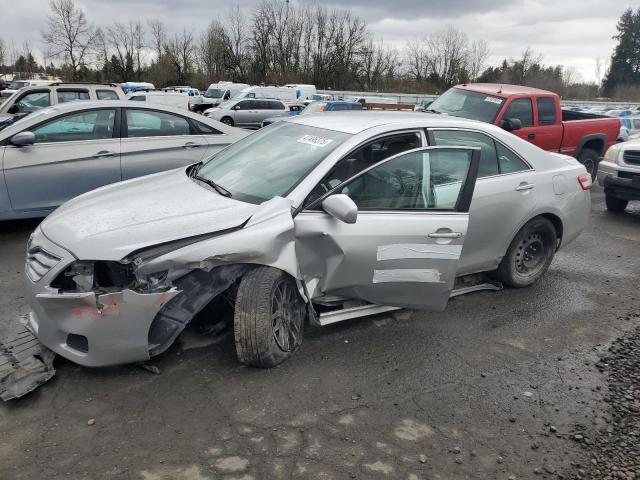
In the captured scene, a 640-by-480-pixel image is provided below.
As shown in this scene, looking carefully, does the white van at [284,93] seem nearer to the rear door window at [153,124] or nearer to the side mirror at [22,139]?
the rear door window at [153,124]

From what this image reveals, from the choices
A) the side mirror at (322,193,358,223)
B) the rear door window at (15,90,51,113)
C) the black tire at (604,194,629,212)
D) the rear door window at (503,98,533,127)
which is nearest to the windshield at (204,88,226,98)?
the rear door window at (15,90,51,113)

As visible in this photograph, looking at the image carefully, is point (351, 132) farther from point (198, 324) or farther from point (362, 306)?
point (198, 324)

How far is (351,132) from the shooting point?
3859mm

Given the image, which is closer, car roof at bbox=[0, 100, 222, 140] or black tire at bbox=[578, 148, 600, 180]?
car roof at bbox=[0, 100, 222, 140]

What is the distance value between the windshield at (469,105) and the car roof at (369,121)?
453 centimetres

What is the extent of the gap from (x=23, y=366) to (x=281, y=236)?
179 centimetres

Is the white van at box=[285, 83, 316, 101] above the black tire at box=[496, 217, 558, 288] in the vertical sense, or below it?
above

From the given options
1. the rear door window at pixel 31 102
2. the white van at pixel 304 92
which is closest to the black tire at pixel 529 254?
the rear door window at pixel 31 102

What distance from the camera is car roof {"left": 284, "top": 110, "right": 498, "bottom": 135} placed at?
3.99m

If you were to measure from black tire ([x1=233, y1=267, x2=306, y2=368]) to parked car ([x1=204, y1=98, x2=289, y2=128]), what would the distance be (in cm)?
2176

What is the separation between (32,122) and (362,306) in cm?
464

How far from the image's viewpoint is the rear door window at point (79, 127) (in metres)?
6.14

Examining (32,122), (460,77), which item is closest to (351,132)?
(32,122)

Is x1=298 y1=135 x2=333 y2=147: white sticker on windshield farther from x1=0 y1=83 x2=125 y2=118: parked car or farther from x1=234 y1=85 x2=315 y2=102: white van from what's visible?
x1=234 y1=85 x2=315 y2=102: white van
